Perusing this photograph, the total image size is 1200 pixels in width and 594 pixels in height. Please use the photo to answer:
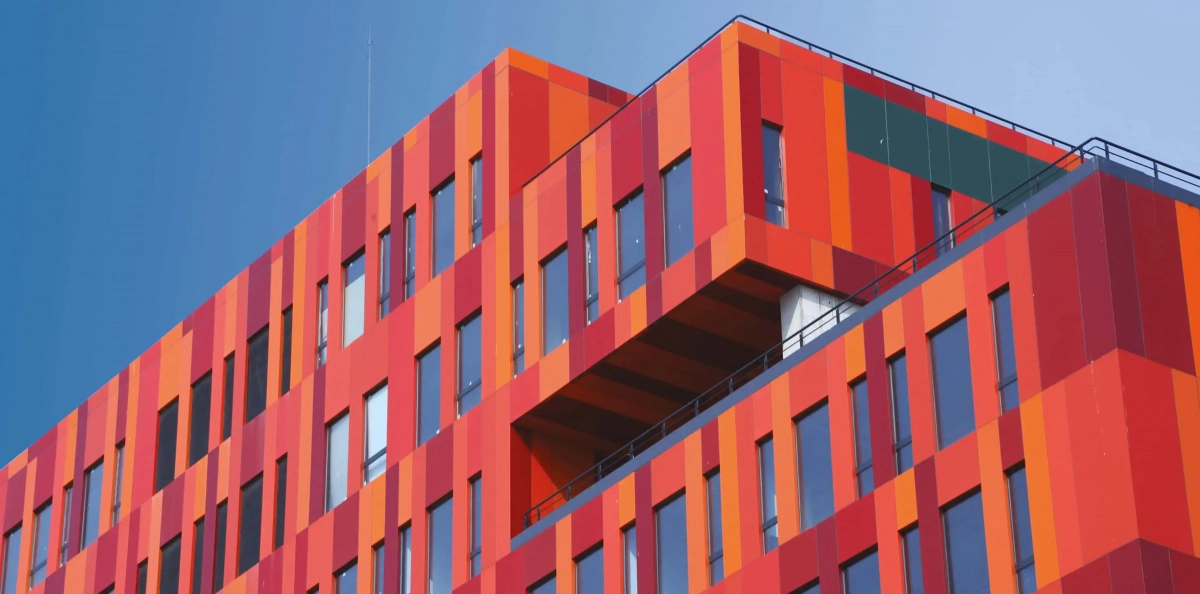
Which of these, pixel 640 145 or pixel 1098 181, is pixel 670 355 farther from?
pixel 1098 181

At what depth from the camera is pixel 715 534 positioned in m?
57.7

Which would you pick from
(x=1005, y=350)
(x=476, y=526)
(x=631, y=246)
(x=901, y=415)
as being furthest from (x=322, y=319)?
(x=1005, y=350)

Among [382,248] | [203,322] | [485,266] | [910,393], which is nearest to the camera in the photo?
[910,393]

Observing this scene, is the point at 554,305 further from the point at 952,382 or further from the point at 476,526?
the point at 952,382

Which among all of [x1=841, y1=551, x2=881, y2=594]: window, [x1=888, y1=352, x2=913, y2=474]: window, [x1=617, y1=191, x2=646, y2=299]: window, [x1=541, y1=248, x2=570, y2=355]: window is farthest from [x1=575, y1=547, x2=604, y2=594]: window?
[x1=888, y1=352, x2=913, y2=474]: window

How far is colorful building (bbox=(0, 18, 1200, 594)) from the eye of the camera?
49.4 metres

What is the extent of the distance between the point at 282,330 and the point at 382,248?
18.9 feet

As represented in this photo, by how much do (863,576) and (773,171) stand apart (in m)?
12.8

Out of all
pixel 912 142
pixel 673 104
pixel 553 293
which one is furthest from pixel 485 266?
A: pixel 912 142

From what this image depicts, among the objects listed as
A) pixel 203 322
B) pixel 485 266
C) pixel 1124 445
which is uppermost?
pixel 203 322

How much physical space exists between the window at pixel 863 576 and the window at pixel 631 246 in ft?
39.8

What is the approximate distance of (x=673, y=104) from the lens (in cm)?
6341

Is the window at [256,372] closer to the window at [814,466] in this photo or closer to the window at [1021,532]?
the window at [814,466]

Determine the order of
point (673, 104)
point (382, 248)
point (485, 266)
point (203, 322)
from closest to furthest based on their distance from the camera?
point (673, 104), point (485, 266), point (382, 248), point (203, 322)
